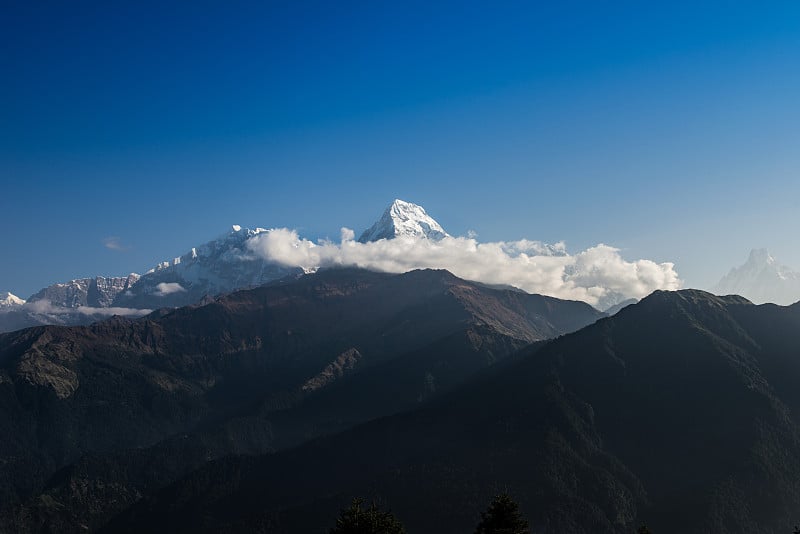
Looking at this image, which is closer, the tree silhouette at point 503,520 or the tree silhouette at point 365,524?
the tree silhouette at point 365,524

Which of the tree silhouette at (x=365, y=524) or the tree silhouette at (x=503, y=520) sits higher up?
the tree silhouette at (x=365, y=524)

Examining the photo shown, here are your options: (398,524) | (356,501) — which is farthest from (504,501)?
(356,501)

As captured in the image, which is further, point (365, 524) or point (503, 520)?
point (503, 520)

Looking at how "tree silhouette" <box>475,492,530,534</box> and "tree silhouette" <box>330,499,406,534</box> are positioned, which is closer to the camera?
"tree silhouette" <box>330,499,406,534</box>

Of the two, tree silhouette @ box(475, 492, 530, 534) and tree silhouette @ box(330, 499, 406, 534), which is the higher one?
tree silhouette @ box(330, 499, 406, 534)

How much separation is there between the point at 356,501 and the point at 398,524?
1030 centimetres

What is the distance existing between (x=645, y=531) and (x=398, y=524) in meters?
46.5

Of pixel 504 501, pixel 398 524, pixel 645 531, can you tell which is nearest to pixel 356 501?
pixel 398 524

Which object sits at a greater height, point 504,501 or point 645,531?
point 504,501

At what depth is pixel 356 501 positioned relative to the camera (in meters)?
124

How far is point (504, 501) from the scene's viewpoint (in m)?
116

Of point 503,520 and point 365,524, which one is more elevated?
point 365,524

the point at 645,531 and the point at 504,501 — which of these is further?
the point at 645,531

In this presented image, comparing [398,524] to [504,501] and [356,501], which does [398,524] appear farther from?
[504,501]
